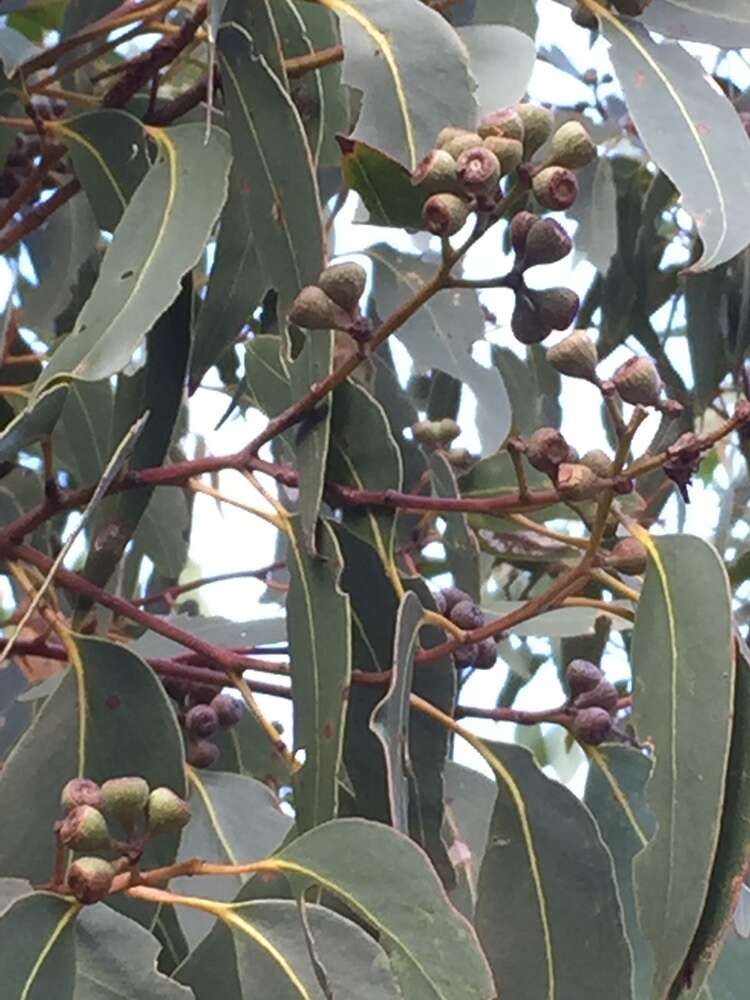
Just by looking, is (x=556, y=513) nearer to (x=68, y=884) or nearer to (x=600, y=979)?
(x=600, y=979)

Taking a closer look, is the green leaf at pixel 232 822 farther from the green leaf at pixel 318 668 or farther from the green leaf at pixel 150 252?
the green leaf at pixel 150 252

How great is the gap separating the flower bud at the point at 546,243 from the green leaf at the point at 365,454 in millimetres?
199

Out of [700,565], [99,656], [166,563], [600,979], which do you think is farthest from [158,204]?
[166,563]

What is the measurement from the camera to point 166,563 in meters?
1.60

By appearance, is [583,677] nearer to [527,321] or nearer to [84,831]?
[527,321]

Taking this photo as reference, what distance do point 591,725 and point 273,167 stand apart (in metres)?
0.39

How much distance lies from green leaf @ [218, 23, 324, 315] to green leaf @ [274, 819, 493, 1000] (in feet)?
1.05

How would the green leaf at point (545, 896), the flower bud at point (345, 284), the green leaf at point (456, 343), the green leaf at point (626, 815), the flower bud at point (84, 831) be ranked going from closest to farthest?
the flower bud at point (84, 831) < the flower bud at point (345, 284) < the green leaf at point (545, 896) < the green leaf at point (626, 815) < the green leaf at point (456, 343)

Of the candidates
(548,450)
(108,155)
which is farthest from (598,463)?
(108,155)

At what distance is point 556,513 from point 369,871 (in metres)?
0.68

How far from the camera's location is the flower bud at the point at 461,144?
31.3 inches

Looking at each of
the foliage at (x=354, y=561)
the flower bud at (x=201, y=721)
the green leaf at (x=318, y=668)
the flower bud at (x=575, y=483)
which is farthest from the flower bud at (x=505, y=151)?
the flower bud at (x=201, y=721)

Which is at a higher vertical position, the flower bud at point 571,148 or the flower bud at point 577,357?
the flower bud at point 571,148

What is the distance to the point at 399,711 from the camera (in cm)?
81
